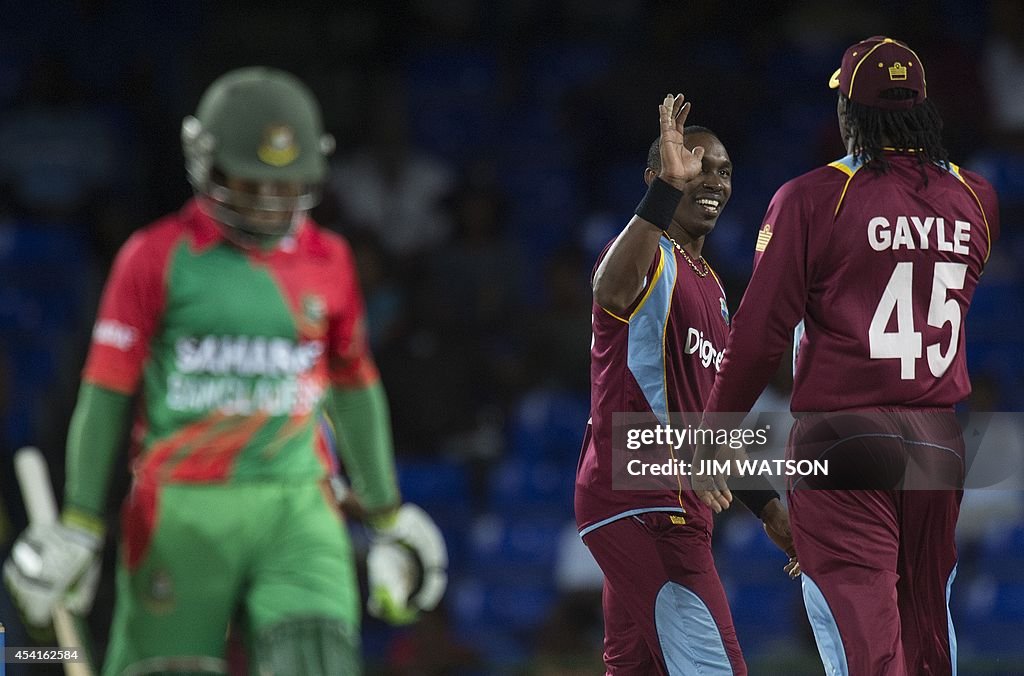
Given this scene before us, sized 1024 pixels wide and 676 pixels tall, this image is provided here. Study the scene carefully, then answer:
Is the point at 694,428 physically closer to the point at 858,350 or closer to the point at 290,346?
the point at 858,350

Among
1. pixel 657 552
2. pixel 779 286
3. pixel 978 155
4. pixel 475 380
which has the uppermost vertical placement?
pixel 978 155

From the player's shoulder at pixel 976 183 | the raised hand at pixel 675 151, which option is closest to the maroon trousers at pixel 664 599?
the raised hand at pixel 675 151

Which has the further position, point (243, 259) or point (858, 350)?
point (858, 350)

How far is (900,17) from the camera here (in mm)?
10891

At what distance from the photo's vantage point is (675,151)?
4.72m

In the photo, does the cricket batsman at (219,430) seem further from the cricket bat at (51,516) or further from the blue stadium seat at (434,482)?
the blue stadium seat at (434,482)

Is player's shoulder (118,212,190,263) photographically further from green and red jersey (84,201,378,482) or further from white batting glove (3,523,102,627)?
white batting glove (3,523,102,627)

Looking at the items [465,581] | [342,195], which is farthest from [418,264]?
[465,581]

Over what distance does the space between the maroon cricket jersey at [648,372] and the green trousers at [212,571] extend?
1.20m

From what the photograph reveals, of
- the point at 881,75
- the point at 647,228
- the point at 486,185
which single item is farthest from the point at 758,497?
the point at 486,185

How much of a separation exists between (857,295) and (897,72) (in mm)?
709

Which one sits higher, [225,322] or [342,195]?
[342,195]

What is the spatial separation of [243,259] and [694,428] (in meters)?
1.63

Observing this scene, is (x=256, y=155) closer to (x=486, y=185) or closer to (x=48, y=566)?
(x=48, y=566)
